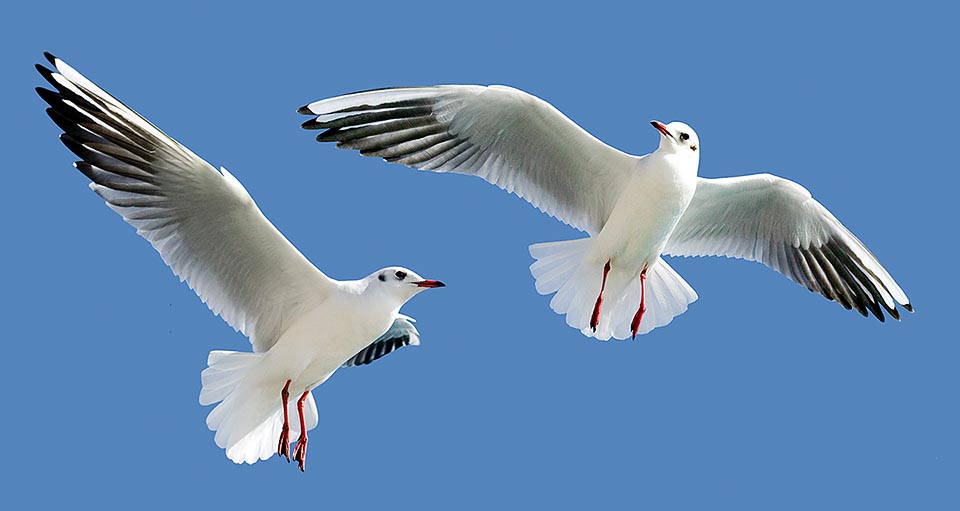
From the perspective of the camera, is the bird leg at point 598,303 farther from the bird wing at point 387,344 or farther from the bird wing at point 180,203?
the bird wing at point 180,203

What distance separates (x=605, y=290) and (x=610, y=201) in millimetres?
519

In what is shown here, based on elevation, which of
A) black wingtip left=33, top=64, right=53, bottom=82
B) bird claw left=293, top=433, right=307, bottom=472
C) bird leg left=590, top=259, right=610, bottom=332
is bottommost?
bird claw left=293, top=433, right=307, bottom=472

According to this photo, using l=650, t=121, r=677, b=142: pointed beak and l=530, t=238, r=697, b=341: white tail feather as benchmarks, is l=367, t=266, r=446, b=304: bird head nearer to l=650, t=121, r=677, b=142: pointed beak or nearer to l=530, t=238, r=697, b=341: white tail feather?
l=530, t=238, r=697, b=341: white tail feather

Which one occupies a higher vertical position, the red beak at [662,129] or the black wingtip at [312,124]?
the red beak at [662,129]

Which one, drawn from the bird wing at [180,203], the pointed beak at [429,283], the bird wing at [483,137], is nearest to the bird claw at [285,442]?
the bird wing at [180,203]

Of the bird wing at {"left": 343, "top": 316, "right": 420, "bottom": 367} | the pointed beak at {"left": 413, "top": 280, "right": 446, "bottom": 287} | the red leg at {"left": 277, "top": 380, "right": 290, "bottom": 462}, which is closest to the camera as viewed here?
the pointed beak at {"left": 413, "top": 280, "right": 446, "bottom": 287}

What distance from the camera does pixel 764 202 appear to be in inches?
378

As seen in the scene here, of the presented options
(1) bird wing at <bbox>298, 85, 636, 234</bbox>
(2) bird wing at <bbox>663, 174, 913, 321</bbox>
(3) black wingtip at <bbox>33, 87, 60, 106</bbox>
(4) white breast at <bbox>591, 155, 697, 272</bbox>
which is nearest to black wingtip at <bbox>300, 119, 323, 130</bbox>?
(1) bird wing at <bbox>298, 85, 636, 234</bbox>

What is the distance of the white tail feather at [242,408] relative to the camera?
879cm

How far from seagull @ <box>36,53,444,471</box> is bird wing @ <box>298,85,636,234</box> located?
0.76m

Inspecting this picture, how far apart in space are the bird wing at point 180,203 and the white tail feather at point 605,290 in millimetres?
1335

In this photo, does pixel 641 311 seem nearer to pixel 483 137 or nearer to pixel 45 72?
pixel 483 137

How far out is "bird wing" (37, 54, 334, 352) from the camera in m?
8.30

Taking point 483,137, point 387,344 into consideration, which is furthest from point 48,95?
point 387,344
